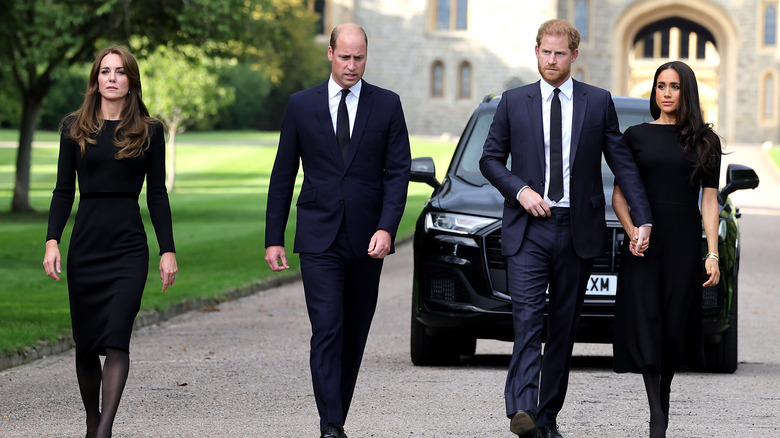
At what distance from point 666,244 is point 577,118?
27.8 inches

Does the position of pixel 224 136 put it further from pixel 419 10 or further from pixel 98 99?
pixel 98 99

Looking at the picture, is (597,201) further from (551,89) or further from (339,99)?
(339,99)

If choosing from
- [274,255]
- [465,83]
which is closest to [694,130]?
[274,255]

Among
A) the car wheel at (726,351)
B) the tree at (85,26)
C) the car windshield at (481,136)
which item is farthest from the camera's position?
the tree at (85,26)

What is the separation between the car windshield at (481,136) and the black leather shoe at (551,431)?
305 centimetres

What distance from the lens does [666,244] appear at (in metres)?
6.23

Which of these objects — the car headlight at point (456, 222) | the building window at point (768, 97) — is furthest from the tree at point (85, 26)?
the building window at point (768, 97)

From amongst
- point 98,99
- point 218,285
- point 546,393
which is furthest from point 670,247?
point 218,285

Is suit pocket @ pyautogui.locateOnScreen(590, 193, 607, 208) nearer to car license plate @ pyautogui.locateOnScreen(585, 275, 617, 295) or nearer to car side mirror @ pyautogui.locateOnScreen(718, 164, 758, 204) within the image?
car license plate @ pyautogui.locateOnScreen(585, 275, 617, 295)

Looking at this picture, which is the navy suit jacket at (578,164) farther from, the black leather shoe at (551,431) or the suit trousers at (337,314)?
the black leather shoe at (551,431)

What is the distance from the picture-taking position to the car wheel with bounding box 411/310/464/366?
9.03 metres

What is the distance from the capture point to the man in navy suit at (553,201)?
6156 mm

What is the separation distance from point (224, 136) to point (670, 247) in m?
69.0

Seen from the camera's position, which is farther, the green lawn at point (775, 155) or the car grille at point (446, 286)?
the green lawn at point (775, 155)
